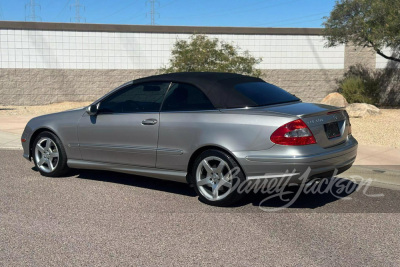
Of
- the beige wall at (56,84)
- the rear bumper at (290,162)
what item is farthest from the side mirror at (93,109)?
the beige wall at (56,84)

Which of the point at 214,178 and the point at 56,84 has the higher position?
the point at 56,84

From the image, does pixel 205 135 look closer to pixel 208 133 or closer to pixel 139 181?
pixel 208 133

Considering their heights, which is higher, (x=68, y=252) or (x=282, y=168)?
(x=282, y=168)

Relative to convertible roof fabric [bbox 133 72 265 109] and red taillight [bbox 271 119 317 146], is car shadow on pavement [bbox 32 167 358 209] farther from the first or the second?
convertible roof fabric [bbox 133 72 265 109]

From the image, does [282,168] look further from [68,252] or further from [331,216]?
[68,252]

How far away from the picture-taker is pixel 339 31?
56.5 ft

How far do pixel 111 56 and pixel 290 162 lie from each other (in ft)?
51.1

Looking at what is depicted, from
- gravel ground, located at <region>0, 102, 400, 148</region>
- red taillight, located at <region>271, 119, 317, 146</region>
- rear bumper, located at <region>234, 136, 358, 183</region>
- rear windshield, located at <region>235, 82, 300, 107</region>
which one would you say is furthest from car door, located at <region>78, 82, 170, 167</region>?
gravel ground, located at <region>0, 102, 400, 148</region>

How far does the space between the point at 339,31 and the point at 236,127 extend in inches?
513

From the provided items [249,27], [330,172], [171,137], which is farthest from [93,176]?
[249,27]

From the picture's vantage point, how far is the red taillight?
17.4ft

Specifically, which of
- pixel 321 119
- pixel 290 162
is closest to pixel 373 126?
pixel 321 119

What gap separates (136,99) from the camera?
263 inches

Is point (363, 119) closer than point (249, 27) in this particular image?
Yes
